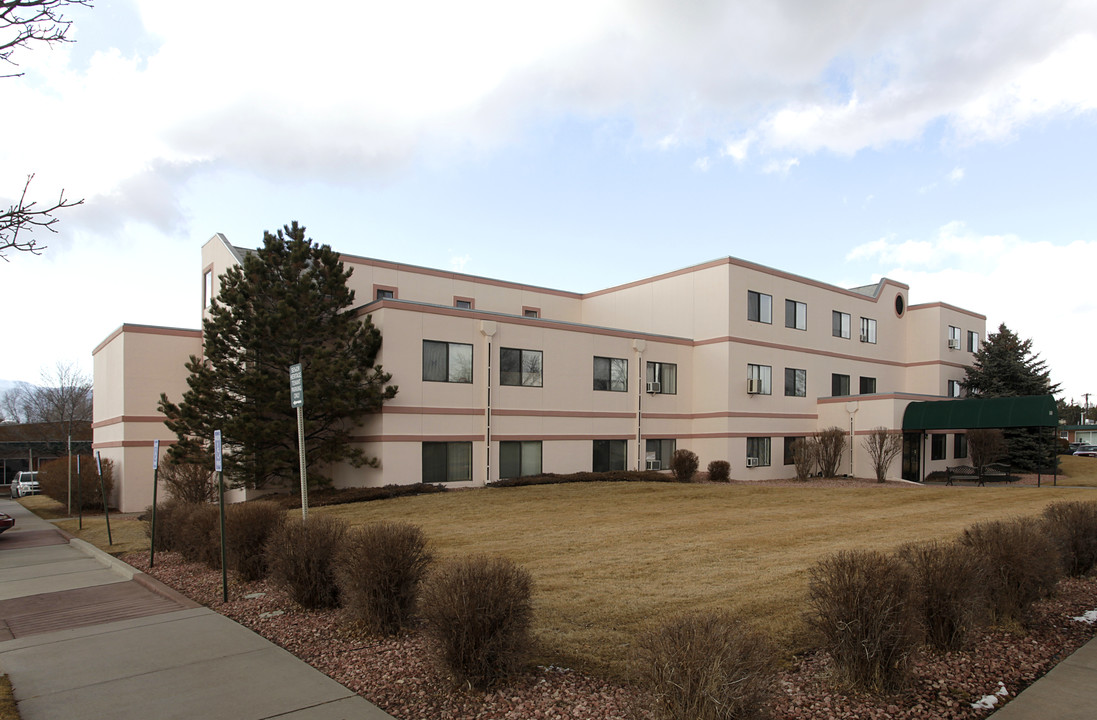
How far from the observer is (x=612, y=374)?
2852 centimetres

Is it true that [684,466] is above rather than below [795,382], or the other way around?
below

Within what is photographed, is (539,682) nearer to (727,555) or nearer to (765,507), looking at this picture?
(727,555)

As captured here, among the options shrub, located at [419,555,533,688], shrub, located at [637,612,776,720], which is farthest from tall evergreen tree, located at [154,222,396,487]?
Result: shrub, located at [637,612,776,720]

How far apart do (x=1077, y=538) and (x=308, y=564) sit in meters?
9.46

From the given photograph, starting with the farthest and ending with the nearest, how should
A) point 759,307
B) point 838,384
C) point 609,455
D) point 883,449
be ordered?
1. point 838,384
2. point 759,307
3. point 883,449
4. point 609,455

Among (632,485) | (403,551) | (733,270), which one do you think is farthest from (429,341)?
(403,551)

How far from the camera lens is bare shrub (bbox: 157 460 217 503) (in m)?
19.8

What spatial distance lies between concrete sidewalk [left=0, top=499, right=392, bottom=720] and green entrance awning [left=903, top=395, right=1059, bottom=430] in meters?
31.0

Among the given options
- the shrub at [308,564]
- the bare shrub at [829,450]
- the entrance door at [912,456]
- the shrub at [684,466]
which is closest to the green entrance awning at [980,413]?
the entrance door at [912,456]

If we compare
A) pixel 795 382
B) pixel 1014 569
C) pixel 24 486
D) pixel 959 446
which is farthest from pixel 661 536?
pixel 24 486

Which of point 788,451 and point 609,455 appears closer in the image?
point 609,455

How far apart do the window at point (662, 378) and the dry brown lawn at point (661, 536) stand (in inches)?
277

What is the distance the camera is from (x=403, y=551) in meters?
6.70

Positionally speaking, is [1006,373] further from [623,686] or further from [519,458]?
[623,686]
